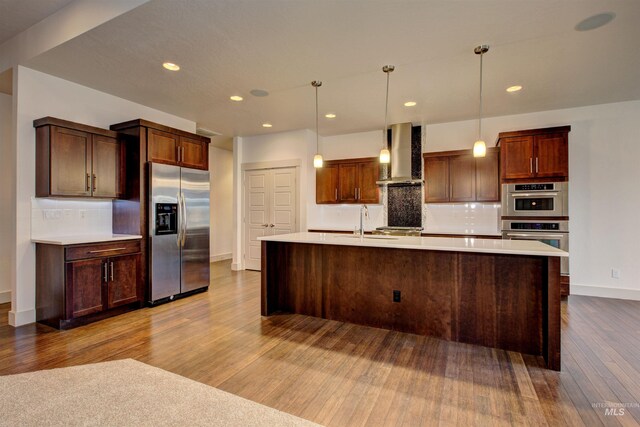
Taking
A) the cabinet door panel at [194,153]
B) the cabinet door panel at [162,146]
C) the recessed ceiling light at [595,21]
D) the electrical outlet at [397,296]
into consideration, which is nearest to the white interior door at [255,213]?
the cabinet door panel at [194,153]

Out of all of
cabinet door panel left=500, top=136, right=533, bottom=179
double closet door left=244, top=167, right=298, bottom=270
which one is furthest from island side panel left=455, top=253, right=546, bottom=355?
double closet door left=244, top=167, right=298, bottom=270

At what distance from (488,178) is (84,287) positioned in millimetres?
5699

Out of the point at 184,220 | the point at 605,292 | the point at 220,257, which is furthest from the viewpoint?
the point at 220,257

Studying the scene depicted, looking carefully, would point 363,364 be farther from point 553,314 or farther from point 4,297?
point 4,297

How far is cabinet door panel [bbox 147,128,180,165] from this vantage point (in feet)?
13.4

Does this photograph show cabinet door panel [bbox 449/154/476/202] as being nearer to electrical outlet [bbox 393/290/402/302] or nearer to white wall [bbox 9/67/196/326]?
electrical outlet [bbox 393/290/402/302]

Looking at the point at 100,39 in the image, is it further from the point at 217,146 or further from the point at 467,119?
the point at 467,119

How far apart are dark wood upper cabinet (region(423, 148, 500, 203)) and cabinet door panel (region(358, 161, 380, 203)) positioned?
0.89m

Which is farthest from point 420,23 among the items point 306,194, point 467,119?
point 306,194

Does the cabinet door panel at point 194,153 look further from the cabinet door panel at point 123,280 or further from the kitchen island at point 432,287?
the kitchen island at point 432,287

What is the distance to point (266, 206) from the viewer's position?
6.29 metres

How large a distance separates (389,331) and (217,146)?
6092 millimetres

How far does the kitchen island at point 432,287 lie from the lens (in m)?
2.63

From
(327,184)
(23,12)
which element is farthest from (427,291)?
(23,12)
